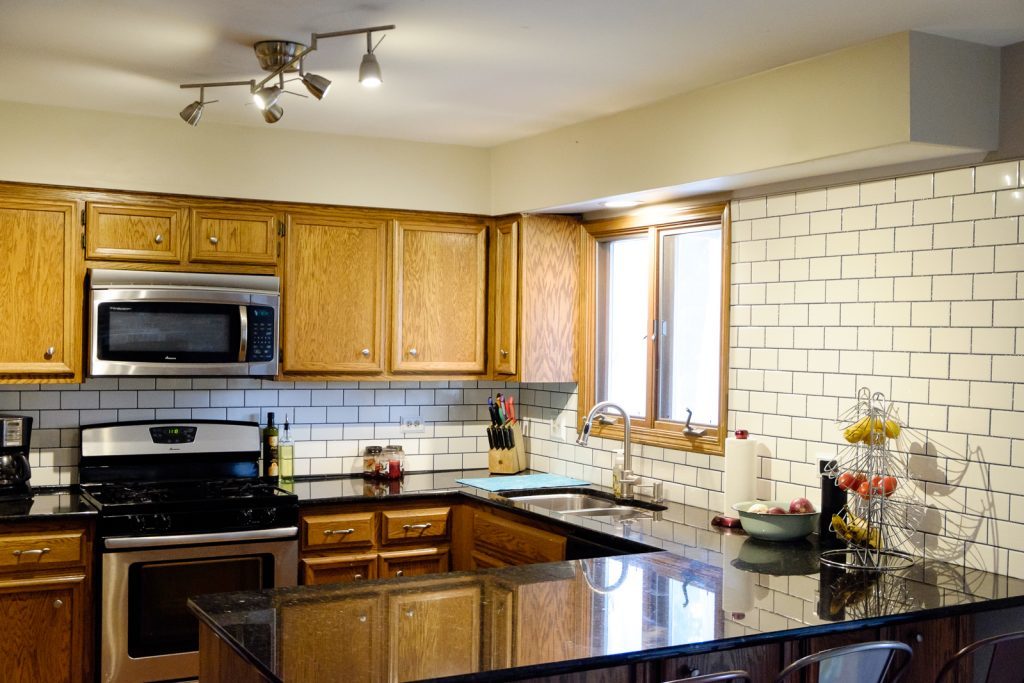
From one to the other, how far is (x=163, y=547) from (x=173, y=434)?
715mm

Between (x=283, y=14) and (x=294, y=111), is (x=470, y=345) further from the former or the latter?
(x=283, y=14)

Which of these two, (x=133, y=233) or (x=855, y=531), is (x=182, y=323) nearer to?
(x=133, y=233)

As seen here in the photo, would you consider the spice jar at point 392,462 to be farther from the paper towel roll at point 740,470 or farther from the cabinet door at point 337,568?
the paper towel roll at point 740,470

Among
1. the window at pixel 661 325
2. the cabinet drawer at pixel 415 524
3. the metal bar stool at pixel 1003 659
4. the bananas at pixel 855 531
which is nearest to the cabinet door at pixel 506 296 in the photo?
the window at pixel 661 325

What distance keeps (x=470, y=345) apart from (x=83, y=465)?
1729 mm

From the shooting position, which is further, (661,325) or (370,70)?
(661,325)

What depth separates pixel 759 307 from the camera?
A: 3730 mm

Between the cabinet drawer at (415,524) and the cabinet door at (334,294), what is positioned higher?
the cabinet door at (334,294)

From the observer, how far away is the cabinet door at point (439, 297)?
4.63 metres

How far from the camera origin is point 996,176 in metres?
2.91

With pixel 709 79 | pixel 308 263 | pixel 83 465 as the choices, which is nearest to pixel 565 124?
pixel 709 79

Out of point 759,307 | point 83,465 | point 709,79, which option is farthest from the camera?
point 83,465

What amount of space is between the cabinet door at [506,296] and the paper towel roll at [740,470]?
50.5 inches

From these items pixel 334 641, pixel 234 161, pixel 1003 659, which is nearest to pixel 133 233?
pixel 234 161
